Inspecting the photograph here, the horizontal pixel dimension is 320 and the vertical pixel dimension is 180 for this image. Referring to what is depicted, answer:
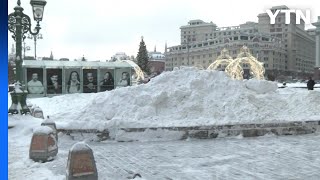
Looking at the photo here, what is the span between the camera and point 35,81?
→ 28.9 meters

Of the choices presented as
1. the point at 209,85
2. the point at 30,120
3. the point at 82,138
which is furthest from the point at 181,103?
→ the point at 30,120

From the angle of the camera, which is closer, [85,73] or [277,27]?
[85,73]

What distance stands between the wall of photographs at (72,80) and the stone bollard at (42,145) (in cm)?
2095

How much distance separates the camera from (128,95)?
45.0 feet

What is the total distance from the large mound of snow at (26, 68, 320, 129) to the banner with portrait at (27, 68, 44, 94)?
15128 millimetres

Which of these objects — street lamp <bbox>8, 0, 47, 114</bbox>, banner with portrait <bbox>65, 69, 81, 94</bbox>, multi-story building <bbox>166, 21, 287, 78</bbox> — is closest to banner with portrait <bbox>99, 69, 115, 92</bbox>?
banner with portrait <bbox>65, 69, 81, 94</bbox>

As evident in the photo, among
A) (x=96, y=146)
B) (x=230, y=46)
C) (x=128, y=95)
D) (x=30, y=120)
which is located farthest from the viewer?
(x=230, y=46)

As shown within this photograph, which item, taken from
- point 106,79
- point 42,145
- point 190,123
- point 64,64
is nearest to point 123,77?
point 106,79

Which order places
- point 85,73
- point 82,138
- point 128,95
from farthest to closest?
point 85,73, point 128,95, point 82,138

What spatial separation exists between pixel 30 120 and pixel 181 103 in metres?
4.65

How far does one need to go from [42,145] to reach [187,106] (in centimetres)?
589

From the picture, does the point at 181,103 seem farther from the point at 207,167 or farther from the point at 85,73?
the point at 85,73

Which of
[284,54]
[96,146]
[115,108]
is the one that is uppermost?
[284,54]

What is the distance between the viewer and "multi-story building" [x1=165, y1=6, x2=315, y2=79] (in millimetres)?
101875
